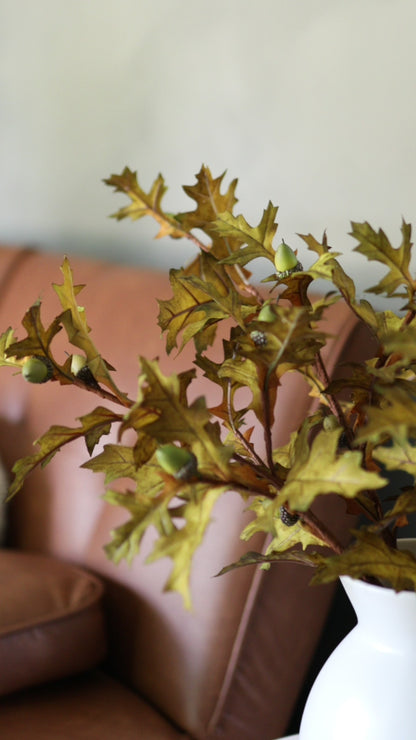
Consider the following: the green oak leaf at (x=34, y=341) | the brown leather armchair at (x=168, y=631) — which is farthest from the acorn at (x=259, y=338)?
the brown leather armchair at (x=168, y=631)

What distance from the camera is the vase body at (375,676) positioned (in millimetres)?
473

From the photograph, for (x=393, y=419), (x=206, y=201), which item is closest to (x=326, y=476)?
(x=393, y=419)

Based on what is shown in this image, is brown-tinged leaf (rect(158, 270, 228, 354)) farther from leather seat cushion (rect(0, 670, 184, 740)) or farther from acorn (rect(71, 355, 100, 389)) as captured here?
leather seat cushion (rect(0, 670, 184, 740))

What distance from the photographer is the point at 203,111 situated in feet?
4.33

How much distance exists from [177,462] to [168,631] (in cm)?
65

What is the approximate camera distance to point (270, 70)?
116 cm

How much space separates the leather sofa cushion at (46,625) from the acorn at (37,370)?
1.96 ft

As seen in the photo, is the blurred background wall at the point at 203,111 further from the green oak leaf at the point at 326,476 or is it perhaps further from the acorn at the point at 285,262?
the green oak leaf at the point at 326,476

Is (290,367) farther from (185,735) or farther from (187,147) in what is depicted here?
(187,147)

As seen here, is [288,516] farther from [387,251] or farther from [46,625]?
[46,625]

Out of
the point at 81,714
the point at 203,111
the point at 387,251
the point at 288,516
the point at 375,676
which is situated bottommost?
the point at 81,714

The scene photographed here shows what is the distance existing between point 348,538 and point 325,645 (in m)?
0.29

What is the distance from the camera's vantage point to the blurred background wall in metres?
1.01

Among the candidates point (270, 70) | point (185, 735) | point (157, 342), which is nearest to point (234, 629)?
point (185, 735)
